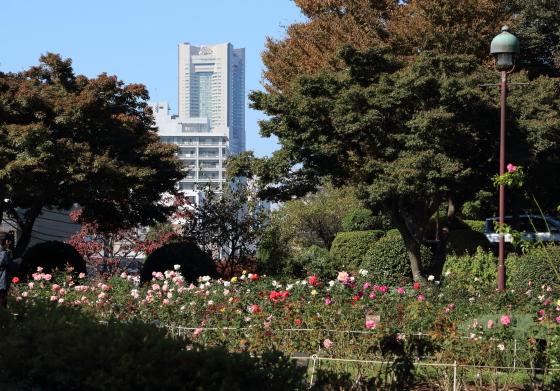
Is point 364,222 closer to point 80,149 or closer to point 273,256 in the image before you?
point 273,256

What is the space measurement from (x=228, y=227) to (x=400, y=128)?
584 centimetres

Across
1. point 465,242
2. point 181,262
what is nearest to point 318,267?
point 181,262

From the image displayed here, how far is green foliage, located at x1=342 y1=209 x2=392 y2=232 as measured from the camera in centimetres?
2652

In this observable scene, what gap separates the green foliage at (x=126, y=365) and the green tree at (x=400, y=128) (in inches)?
428

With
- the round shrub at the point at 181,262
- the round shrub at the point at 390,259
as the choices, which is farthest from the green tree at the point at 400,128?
the round shrub at the point at 181,262

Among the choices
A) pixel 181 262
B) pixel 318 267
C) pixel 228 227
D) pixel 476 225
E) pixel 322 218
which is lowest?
pixel 318 267

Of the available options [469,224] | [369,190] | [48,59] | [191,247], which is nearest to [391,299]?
[369,190]

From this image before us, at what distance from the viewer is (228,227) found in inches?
713

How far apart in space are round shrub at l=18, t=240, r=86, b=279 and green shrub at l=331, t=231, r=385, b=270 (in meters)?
10.5

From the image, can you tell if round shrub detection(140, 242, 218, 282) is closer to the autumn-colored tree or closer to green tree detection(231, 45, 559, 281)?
green tree detection(231, 45, 559, 281)

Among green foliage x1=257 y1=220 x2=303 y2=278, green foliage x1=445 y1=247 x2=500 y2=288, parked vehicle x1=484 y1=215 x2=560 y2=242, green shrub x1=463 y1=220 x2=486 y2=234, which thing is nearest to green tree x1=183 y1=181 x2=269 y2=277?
green foliage x1=257 y1=220 x2=303 y2=278

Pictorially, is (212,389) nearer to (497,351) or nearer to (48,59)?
(497,351)

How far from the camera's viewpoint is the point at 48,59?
51.3ft

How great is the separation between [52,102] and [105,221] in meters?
3.57
